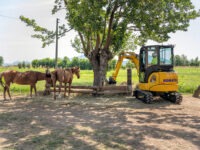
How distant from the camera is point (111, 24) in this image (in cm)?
1648

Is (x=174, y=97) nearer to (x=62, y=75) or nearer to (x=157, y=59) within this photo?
(x=157, y=59)

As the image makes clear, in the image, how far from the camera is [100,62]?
679 inches

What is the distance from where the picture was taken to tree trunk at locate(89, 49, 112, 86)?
17184 mm

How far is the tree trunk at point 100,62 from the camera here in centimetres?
1718

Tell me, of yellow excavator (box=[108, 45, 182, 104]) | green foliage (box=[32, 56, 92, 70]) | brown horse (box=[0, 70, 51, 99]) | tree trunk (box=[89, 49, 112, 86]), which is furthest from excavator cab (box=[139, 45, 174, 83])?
green foliage (box=[32, 56, 92, 70])

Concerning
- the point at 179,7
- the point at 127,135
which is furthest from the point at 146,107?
the point at 179,7

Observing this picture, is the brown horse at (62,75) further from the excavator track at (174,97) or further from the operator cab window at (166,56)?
the excavator track at (174,97)

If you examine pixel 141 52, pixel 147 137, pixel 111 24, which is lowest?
pixel 147 137

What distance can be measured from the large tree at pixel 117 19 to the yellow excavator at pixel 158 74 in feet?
8.75

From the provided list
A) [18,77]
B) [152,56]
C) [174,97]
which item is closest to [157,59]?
Result: [152,56]

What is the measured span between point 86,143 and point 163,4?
10.9 meters

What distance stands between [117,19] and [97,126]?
32.5 ft

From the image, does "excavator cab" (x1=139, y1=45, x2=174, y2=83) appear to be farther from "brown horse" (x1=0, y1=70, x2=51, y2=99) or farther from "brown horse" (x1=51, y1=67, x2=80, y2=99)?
"brown horse" (x1=0, y1=70, x2=51, y2=99)

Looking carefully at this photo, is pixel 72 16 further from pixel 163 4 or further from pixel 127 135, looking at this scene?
pixel 127 135
